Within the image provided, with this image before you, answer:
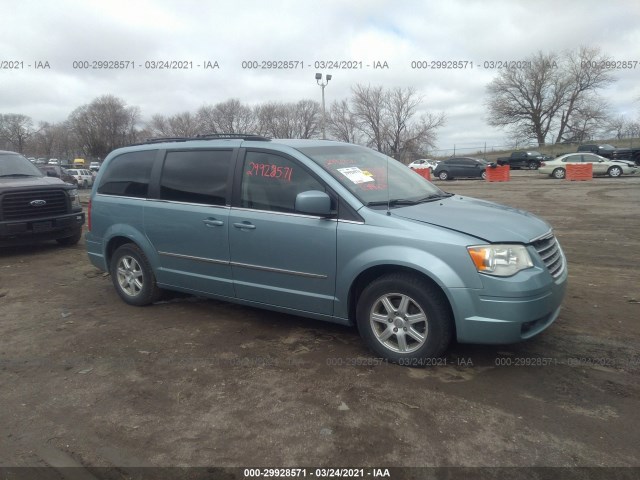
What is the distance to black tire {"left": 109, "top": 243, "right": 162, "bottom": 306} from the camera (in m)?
5.29

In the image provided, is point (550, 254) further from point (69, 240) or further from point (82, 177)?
point (82, 177)

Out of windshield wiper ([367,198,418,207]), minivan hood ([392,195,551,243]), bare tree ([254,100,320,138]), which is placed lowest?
minivan hood ([392,195,551,243])

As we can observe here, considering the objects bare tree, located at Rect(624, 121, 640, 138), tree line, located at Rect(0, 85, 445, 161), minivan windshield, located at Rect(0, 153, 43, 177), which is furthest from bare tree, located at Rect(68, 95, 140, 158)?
bare tree, located at Rect(624, 121, 640, 138)

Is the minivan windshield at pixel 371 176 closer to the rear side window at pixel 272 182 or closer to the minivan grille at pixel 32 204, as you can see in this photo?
the rear side window at pixel 272 182

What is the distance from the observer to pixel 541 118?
210 feet

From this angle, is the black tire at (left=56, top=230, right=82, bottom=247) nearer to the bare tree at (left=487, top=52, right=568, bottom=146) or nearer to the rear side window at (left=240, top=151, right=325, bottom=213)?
the rear side window at (left=240, top=151, right=325, bottom=213)

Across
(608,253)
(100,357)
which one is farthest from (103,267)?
(608,253)

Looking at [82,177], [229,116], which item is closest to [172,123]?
[229,116]

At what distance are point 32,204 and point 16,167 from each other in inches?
59.1

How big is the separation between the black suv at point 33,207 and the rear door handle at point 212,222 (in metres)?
5.20

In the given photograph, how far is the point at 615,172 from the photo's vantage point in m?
26.5

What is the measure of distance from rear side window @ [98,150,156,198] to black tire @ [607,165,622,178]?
92.1ft

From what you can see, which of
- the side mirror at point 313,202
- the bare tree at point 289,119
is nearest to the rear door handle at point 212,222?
the side mirror at point 313,202

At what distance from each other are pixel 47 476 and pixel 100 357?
1.59 m
